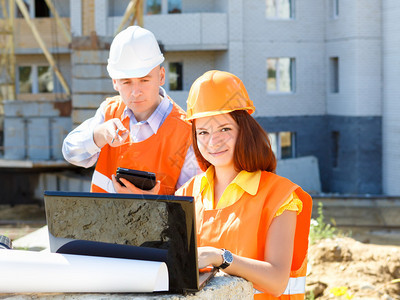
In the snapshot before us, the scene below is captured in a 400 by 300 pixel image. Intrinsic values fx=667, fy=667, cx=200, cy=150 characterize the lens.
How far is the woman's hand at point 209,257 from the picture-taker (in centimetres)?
188

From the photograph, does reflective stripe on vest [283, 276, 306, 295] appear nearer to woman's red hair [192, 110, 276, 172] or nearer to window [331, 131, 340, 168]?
woman's red hair [192, 110, 276, 172]

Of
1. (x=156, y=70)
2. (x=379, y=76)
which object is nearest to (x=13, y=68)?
(x=379, y=76)

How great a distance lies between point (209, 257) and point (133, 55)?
137cm

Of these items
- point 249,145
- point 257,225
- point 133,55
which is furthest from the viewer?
point 133,55

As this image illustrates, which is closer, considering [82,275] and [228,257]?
[82,275]

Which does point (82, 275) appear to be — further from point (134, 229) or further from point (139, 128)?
point (139, 128)

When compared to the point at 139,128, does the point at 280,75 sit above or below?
above

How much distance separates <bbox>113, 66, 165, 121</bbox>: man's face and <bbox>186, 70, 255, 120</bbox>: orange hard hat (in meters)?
0.75

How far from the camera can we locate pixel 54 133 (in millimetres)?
17719

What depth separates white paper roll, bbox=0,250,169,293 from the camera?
5.61ft

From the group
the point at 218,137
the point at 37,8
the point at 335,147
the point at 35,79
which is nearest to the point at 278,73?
the point at 335,147

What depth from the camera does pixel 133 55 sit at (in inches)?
118

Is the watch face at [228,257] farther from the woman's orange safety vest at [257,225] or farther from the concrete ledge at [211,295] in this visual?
the woman's orange safety vest at [257,225]

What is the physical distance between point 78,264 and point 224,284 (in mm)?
Result: 414
